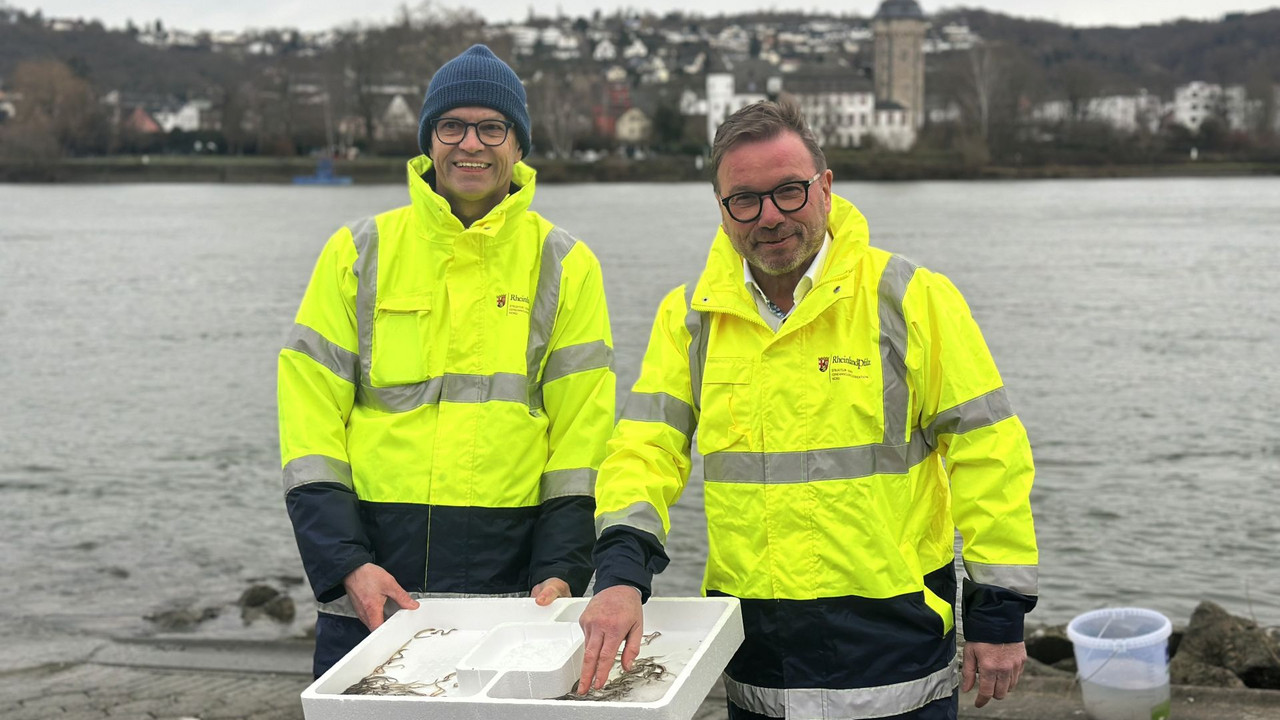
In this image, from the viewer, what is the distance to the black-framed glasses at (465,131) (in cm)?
383

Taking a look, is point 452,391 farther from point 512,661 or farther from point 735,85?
point 735,85

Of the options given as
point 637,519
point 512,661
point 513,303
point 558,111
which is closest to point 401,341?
point 513,303

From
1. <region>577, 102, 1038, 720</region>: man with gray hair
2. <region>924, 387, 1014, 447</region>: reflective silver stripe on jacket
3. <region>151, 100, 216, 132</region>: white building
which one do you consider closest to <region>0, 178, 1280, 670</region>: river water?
<region>577, 102, 1038, 720</region>: man with gray hair

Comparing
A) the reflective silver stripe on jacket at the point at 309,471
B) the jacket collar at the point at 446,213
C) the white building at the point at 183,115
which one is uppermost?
the white building at the point at 183,115

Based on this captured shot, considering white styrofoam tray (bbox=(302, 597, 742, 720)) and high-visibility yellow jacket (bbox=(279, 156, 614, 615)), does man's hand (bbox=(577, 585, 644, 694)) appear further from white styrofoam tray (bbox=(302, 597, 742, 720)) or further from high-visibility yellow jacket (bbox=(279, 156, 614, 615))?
high-visibility yellow jacket (bbox=(279, 156, 614, 615))

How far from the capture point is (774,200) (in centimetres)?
326

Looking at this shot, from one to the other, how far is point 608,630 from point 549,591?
0.37 meters

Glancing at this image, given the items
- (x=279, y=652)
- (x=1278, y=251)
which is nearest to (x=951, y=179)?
(x=1278, y=251)

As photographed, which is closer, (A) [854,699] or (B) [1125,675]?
(A) [854,699]

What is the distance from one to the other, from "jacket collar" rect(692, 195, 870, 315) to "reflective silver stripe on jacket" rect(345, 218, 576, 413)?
0.58 m

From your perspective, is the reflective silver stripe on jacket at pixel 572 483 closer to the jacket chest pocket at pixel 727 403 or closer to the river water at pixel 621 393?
the jacket chest pocket at pixel 727 403

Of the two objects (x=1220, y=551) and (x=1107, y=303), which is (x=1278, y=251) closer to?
(x=1107, y=303)

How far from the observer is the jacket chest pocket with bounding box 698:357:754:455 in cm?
334

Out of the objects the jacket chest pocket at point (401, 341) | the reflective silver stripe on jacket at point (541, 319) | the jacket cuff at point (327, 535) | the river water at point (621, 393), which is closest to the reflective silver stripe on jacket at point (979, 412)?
the reflective silver stripe on jacket at point (541, 319)
